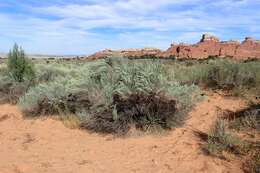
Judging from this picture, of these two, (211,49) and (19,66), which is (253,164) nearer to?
(19,66)

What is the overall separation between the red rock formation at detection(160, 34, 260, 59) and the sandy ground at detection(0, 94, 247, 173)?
75436 millimetres

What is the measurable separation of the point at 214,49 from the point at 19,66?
78786 millimetres

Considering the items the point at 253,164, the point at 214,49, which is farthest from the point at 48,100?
the point at 214,49

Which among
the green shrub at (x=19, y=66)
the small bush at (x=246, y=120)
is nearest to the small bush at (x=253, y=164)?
the small bush at (x=246, y=120)

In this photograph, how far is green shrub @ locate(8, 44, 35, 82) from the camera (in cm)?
1545

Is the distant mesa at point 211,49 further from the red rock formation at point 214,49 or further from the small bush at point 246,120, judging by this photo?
the small bush at point 246,120

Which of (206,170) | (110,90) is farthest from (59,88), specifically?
(206,170)

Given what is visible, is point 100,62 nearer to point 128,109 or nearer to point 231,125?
point 128,109

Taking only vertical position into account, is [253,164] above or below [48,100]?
below

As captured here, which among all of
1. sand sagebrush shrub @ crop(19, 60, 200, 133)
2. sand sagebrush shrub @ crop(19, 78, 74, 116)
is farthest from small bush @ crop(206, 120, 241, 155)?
sand sagebrush shrub @ crop(19, 78, 74, 116)

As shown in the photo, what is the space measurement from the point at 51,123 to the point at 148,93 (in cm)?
313

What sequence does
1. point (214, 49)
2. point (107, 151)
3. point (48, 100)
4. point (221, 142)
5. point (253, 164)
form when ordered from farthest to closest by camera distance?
point (214, 49) < point (48, 100) < point (107, 151) < point (221, 142) < point (253, 164)

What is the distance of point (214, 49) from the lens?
90375mm

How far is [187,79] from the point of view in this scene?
13547mm
